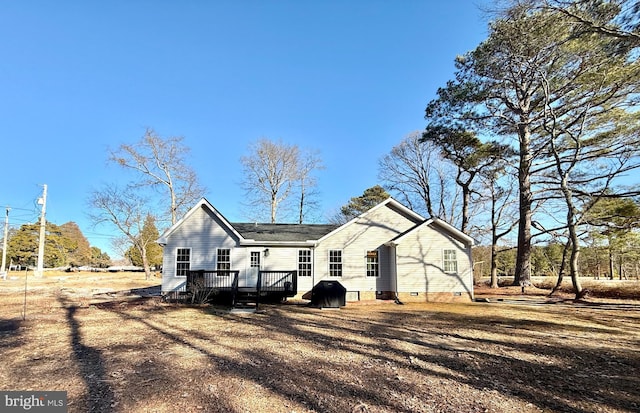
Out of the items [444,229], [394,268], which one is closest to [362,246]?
[394,268]

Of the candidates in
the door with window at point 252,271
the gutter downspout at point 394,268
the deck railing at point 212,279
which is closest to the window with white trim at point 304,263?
the door with window at point 252,271

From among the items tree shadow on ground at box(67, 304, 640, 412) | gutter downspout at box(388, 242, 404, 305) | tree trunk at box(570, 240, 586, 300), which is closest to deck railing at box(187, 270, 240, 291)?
tree shadow on ground at box(67, 304, 640, 412)

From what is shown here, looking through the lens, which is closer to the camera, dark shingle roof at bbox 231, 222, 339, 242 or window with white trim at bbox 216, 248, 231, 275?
window with white trim at bbox 216, 248, 231, 275

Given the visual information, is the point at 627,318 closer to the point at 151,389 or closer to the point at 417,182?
the point at 151,389

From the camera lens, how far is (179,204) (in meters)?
28.5

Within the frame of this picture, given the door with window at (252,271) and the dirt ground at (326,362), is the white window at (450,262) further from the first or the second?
the door with window at (252,271)

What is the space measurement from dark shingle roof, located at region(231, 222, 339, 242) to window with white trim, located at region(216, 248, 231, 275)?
1.19m

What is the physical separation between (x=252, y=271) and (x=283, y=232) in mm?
2897

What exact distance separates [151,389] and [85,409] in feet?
2.52

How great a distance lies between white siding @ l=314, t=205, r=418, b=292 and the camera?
16.2 m

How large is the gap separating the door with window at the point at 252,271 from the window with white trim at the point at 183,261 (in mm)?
2628

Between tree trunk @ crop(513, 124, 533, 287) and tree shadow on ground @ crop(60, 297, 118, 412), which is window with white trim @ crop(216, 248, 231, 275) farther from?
tree trunk @ crop(513, 124, 533, 287)

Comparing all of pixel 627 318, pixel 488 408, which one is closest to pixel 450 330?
pixel 488 408

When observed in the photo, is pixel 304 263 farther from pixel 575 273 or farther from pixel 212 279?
pixel 575 273
